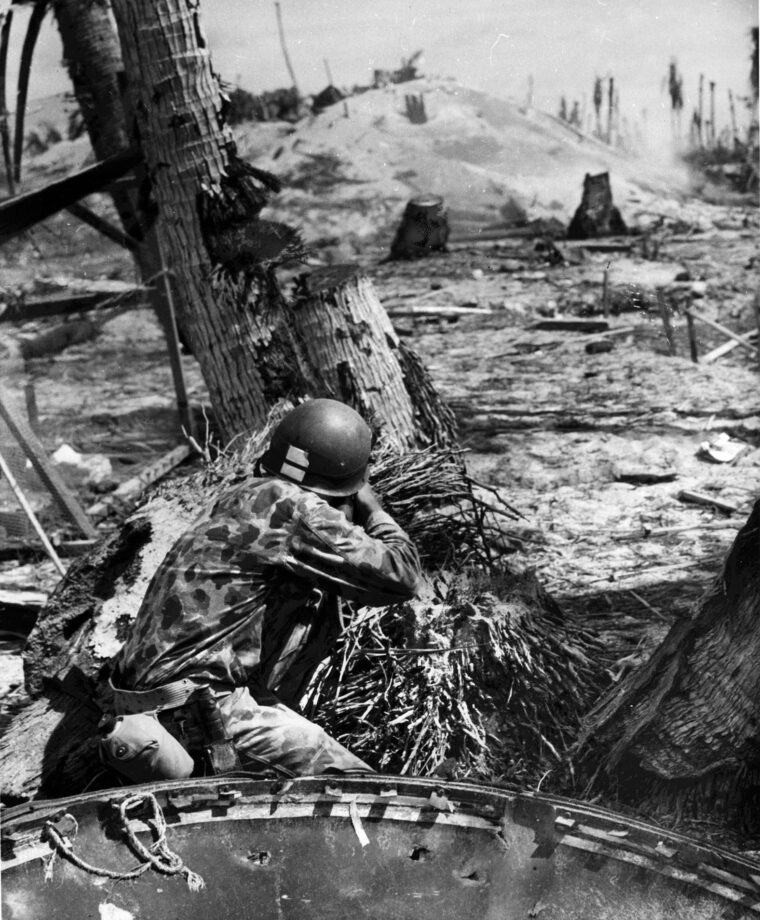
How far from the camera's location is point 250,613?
3.81m

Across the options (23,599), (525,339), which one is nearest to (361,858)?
(23,599)

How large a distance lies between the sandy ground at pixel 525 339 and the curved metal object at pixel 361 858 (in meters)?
1.95

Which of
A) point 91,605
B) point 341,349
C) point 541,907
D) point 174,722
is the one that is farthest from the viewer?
point 341,349

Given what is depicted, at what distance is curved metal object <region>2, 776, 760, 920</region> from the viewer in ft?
9.62

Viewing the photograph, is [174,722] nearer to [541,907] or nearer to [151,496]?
[541,907]

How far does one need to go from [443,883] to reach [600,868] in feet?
1.48

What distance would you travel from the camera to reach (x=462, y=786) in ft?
10.7

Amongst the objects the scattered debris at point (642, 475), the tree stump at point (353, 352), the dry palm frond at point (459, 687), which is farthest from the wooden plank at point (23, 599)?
the scattered debris at point (642, 475)

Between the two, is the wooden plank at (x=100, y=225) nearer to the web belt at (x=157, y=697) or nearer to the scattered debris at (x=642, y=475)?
the scattered debris at (x=642, y=475)

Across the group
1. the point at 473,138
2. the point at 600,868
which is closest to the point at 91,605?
the point at 600,868

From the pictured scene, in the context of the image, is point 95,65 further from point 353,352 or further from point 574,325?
point 574,325

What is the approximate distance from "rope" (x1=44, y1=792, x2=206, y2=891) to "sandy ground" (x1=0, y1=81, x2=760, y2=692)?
2.45 metres

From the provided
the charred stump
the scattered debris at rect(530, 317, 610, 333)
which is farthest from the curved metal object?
the charred stump

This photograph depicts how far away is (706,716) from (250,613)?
1618 mm
